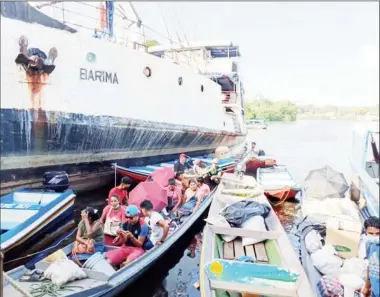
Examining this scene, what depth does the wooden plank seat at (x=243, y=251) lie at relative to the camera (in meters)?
4.78

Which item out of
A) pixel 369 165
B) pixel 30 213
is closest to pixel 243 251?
pixel 369 165

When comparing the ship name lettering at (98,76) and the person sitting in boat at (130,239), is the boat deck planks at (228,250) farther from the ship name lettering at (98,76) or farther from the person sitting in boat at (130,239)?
the ship name lettering at (98,76)

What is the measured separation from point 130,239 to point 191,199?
9.51ft

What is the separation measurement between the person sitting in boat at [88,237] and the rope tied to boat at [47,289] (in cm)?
74

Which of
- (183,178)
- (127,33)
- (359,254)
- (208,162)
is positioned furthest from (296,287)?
(127,33)

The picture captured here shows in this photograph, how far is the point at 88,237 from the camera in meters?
4.71

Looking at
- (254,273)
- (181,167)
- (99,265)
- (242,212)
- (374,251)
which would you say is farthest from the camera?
(181,167)

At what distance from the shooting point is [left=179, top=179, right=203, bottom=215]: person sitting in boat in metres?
7.09

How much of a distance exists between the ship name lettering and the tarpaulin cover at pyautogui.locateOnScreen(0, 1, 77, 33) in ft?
2.82

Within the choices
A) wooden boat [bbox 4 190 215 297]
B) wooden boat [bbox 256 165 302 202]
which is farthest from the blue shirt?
wooden boat [bbox 256 165 302 202]

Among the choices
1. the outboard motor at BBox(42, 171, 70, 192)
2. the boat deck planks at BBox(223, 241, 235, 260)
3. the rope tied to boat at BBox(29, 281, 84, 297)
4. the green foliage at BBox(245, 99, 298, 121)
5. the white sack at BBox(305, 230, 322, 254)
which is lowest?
the boat deck planks at BBox(223, 241, 235, 260)

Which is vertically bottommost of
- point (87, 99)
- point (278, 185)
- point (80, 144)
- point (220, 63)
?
point (278, 185)

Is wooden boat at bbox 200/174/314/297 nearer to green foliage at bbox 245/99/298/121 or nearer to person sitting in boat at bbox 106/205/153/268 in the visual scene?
A: person sitting in boat at bbox 106/205/153/268

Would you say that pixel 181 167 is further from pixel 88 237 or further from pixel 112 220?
pixel 88 237
